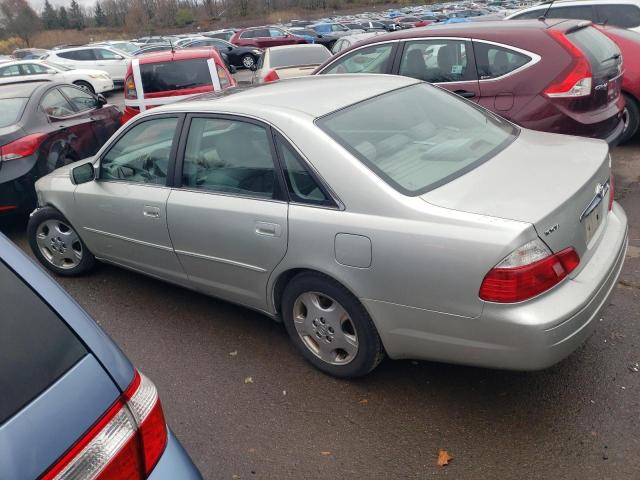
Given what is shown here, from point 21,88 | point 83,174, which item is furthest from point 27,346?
point 21,88

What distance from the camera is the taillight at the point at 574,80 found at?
16.1 feet

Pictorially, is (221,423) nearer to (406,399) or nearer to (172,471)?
(406,399)

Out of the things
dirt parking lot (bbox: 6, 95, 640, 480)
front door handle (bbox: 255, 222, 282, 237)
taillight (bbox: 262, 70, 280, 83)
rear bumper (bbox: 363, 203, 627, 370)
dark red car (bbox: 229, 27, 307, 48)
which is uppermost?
front door handle (bbox: 255, 222, 282, 237)

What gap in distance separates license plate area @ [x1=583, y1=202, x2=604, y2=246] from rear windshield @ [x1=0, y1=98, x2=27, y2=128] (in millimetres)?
5597

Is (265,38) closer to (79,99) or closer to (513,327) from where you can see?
(79,99)

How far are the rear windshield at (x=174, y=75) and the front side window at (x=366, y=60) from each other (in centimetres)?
311

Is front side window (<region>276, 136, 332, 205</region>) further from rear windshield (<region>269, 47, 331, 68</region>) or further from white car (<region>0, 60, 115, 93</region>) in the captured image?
white car (<region>0, 60, 115, 93</region>)

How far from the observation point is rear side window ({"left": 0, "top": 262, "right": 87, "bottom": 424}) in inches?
52.3

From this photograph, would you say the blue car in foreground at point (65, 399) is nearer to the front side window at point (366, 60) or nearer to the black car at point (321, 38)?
the front side window at point (366, 60)

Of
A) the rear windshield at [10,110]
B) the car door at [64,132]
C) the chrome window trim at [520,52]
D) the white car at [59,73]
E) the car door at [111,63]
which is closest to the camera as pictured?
the chrome window trim at [520,52]

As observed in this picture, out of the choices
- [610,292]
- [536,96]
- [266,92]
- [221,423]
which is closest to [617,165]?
[536,96]

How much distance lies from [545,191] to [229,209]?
1657 millimetres

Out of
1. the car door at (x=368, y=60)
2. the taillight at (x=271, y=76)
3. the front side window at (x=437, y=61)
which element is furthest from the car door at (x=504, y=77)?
the taillight at (x=271, y=76)

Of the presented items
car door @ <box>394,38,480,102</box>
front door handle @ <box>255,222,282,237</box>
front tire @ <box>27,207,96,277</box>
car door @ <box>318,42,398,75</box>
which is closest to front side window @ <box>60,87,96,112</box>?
front tire @ <box>27,207,96,277</box>
